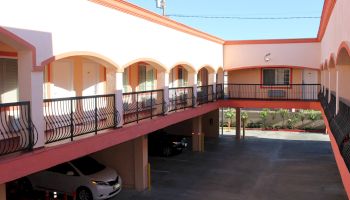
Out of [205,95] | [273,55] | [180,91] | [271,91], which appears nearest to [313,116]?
[271,91]

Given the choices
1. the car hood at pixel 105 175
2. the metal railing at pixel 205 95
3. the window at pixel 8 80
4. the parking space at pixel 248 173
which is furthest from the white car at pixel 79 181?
the metal railing at pixel 205 95

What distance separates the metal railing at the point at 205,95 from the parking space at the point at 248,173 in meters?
3.74

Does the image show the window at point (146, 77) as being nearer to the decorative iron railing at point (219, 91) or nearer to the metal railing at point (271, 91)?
the decorative iron railing at point (219, 91)

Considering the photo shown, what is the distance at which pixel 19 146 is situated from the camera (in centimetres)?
934

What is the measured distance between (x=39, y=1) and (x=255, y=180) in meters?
14.0

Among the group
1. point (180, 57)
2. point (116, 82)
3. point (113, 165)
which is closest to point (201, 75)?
point (180, 57)

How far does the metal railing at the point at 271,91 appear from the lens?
94.0ft

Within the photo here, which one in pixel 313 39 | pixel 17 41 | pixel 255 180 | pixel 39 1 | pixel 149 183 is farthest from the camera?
pixel 313 39

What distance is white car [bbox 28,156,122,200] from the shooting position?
1539 cm

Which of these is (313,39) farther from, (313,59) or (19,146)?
(19,146)

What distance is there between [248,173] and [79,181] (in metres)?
9.68

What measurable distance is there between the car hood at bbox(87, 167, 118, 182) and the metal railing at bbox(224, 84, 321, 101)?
1463cm

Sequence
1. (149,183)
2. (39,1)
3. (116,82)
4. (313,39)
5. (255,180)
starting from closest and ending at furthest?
(39,1)
(116,82)
(149,183)
(255,180)
(313,39)

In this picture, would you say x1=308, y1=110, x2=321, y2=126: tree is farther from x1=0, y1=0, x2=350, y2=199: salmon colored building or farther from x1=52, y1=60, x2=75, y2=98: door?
x1=52, y1=60, x2=75, y2=98: door
